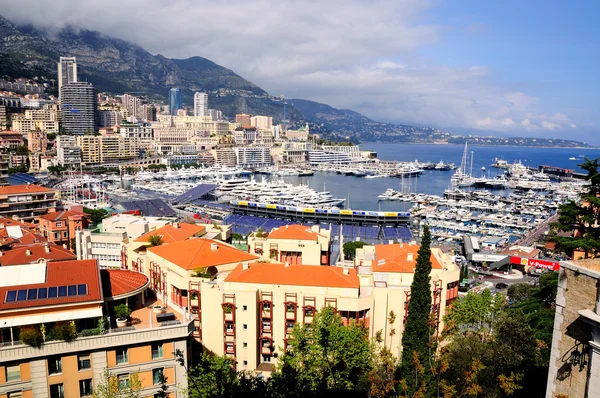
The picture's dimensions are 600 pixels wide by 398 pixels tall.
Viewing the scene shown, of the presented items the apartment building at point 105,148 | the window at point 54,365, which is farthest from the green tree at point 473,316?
the apartment building at point 105,148

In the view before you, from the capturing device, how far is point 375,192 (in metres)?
92.8

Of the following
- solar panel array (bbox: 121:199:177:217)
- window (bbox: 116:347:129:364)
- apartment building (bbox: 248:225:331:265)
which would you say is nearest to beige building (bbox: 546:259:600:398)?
window (bbox: 116:347:129:364)

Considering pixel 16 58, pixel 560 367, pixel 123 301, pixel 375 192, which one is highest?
pixel 16 58

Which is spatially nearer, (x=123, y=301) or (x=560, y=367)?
(x=560, y=367)

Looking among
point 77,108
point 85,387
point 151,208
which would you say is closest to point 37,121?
point 77,108

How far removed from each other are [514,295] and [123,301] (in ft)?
73.5

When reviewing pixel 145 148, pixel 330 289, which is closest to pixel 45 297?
pixel 330 289

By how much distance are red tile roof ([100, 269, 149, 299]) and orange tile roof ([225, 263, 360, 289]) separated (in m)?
4.51

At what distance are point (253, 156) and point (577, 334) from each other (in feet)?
431

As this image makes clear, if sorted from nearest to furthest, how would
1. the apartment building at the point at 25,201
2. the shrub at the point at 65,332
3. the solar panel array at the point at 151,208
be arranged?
the shrub at the point at 65,332, the apartment building at the point at 25,201, the solar panel array at the point at 151,208

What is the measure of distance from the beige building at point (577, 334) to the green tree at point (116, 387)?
26.3 ft

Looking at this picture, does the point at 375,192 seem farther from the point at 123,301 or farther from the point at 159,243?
the point at 123,301

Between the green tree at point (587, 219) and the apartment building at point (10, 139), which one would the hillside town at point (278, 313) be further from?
the apartment building at point (10, 139)

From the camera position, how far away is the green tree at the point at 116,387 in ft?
30.4
